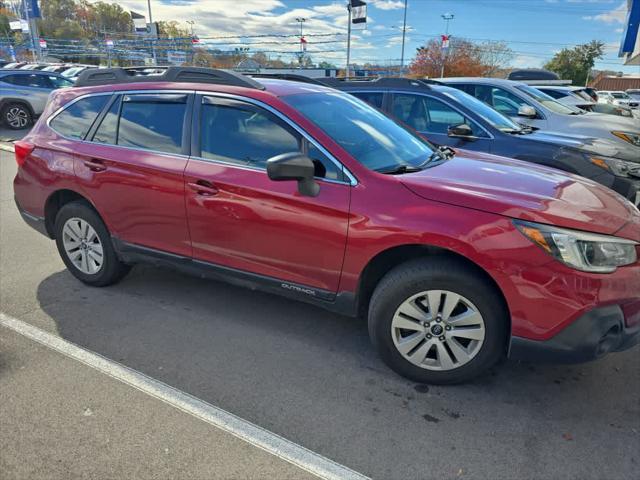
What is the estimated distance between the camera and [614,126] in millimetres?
7824

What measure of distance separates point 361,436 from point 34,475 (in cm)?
154

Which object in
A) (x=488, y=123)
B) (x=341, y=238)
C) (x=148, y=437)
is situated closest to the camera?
(x=148, y=437)

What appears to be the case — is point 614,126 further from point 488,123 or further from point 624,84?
point 624,84

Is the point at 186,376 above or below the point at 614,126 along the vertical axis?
below

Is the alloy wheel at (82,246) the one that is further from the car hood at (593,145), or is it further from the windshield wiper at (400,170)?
the car hood at (593,145)

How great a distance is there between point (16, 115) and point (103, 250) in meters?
13.1

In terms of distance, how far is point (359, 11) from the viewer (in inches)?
1061

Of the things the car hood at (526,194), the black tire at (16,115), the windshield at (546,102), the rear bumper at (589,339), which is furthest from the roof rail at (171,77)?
the black tire at (16,115)

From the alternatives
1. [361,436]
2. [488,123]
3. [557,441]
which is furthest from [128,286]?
[488,123]

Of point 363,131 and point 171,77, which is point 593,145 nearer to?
point 363,131

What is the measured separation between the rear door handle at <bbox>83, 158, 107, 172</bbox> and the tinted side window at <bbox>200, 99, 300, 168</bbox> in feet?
3.18

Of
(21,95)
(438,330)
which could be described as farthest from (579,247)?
(21,95)

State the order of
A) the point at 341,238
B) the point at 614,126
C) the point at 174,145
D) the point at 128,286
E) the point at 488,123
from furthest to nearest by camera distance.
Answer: the point at 614,126 → the point at 488,123 → the point at 128,286 → the point at 174,145 → the point at 341,238

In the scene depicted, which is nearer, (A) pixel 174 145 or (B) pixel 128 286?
(A) pixel 174 145
